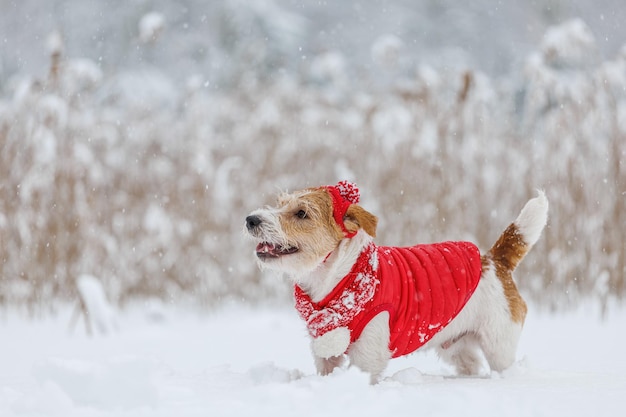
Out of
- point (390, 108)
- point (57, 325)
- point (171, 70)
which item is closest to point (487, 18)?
point (171, 70)

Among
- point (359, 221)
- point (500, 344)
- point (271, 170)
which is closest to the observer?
point (359, 221)

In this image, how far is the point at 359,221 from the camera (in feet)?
8.69

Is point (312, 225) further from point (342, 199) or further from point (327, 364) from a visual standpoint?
point (327, 364)

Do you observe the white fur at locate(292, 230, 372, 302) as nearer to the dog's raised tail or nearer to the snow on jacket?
the snow on jacket

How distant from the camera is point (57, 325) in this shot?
4.77m

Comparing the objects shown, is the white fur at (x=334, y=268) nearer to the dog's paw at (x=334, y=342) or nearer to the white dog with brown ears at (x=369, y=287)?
the white dog with brown ears at (x=369, y=287)

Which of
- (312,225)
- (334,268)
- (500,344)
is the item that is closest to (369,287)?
(334,268)

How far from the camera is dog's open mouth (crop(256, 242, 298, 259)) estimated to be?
2.65m

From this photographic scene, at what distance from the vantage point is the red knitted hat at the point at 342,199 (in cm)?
265

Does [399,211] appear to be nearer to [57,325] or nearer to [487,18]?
[57,325]

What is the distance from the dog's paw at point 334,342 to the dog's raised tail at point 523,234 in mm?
892

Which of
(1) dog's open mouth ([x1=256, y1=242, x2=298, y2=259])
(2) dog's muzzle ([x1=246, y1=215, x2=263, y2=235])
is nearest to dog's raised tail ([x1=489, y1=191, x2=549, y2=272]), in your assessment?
(1) dog's open mouth ([x1=256, y1=242, x2=298, y2=259])

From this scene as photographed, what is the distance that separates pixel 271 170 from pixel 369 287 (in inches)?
137

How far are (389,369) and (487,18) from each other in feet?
48.2
